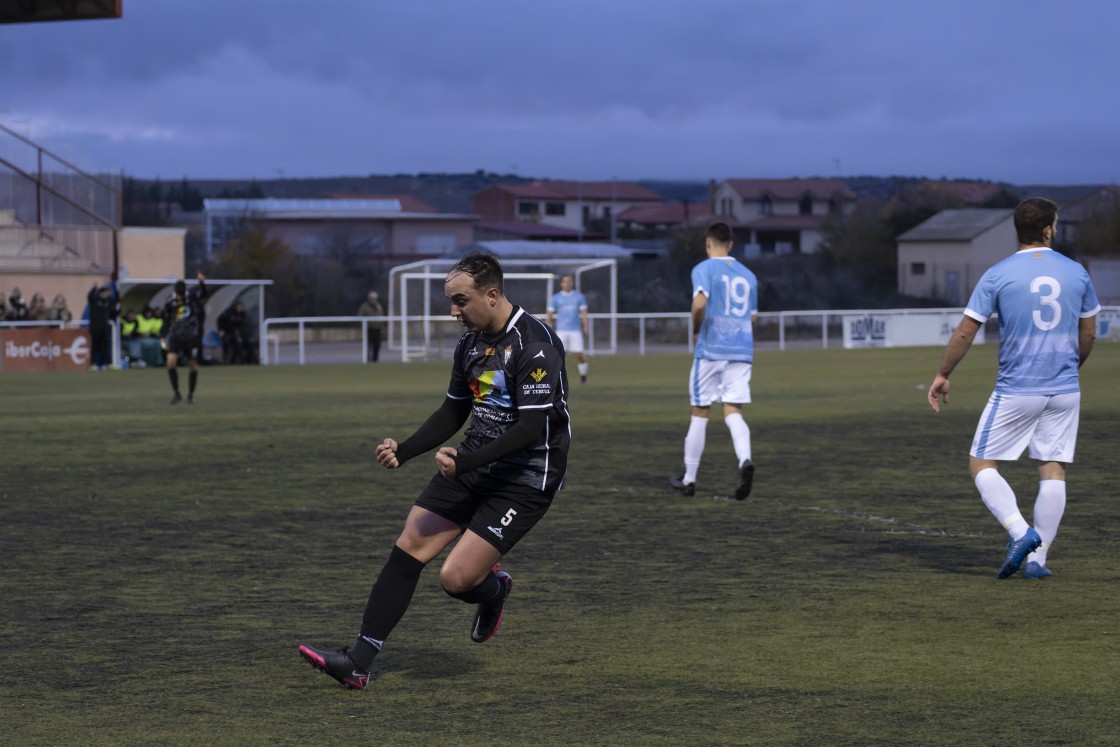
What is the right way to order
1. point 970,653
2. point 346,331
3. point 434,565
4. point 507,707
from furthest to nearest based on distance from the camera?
point 346,331 → point 434,565 → point 970,653 → point 507,707

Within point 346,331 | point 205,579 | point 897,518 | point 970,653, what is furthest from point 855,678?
point 346,331

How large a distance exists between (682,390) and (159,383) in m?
10.3

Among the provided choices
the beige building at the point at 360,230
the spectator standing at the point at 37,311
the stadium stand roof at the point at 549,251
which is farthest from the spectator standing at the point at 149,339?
the beige building at the point at 360,230

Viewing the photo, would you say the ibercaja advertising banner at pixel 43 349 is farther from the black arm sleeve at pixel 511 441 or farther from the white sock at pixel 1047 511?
the black arm sleeve at pixel 511 441

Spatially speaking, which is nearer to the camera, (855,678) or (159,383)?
(855,678)

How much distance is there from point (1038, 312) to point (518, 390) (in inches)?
142

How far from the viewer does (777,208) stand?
14112 cm

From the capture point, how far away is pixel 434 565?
9.62 meters

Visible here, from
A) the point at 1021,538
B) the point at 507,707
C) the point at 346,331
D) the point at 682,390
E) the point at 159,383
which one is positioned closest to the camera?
the point at 507,707

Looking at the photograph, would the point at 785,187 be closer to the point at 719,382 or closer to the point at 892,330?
the point at 892,330

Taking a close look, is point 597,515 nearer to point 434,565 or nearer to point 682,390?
point 434,565

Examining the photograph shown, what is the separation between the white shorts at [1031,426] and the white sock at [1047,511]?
16 cm

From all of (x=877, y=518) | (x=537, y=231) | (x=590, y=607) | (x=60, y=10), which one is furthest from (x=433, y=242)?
(x=590, y=607)

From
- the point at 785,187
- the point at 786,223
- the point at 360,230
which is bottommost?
the point at 360,230
